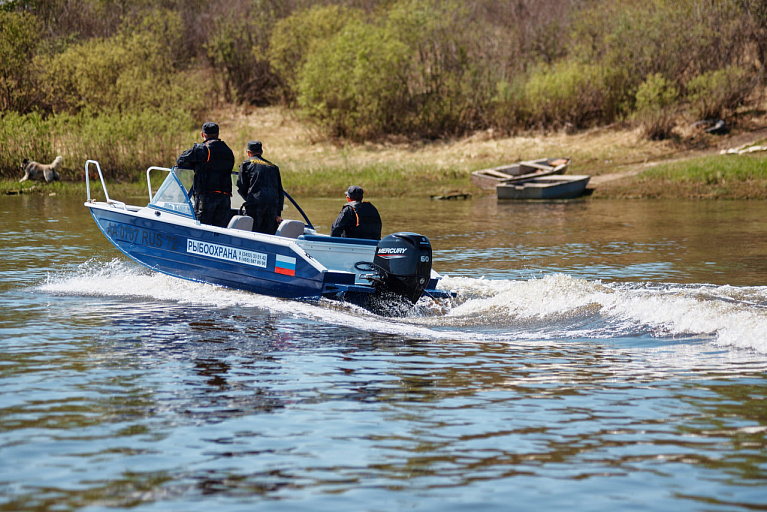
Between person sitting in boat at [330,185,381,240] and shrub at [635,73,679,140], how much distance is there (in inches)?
970

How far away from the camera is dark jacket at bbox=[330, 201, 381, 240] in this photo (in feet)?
34.3

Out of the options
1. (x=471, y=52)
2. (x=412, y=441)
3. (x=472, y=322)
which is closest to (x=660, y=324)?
(x=472, y=322)

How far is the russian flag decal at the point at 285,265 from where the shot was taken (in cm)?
998


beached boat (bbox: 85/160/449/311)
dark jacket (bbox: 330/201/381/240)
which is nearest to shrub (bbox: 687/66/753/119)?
beached boat (bbox: 85/160/449/311)

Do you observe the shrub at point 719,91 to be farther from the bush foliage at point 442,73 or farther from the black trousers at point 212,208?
the black trousers at point 212,208

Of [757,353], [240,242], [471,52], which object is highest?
[471,52]

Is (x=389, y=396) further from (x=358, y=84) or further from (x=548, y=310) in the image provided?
(x=358, y=84)

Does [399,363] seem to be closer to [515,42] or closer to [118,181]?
[118,181]

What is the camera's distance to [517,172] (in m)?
29.5

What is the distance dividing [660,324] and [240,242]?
4785mm

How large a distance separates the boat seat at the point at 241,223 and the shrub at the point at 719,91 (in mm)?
26516

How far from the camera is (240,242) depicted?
10547 mm

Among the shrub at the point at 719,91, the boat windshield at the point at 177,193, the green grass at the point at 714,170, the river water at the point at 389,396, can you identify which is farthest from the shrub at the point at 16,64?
the boat windshield at the point at 177,193

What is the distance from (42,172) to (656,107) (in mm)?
21531
